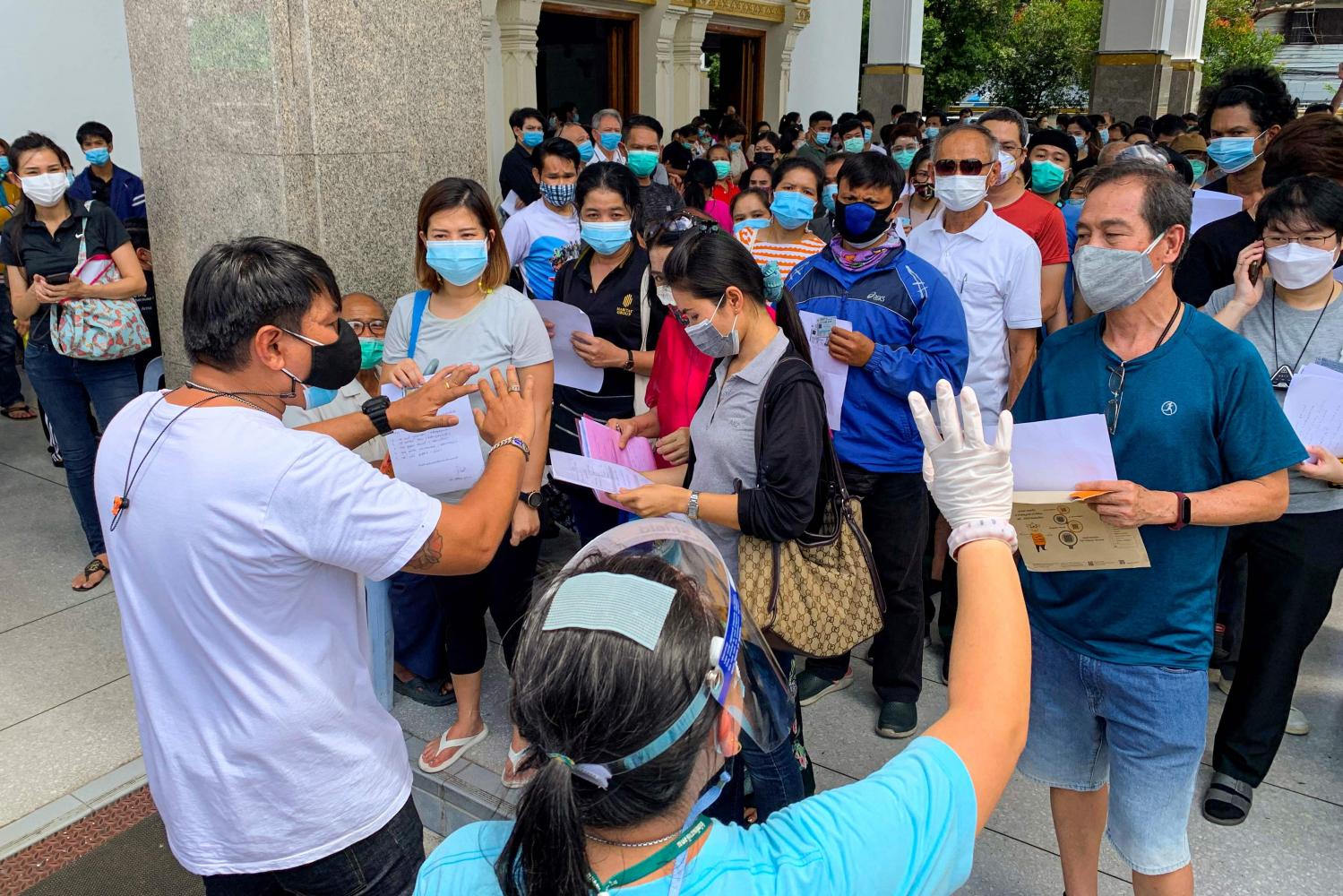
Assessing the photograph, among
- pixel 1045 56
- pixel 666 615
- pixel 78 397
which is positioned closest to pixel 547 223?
pixel 78 397

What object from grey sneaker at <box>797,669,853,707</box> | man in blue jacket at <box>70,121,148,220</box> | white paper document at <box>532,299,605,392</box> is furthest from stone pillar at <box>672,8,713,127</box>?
grey sneaker at <box>797,669,853,707</box>

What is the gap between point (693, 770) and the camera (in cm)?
124

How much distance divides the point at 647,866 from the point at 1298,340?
9.41 feet

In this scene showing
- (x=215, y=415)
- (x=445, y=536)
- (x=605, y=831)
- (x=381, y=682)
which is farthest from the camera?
(x=381, y=682)

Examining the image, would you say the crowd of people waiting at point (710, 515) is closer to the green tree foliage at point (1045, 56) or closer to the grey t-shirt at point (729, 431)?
the grey t-shirt at point (729, 431)

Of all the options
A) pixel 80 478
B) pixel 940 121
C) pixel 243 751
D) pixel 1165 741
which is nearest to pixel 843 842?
pixel 243 751

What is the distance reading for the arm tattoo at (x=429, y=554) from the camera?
1.96 m

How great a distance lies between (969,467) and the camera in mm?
1558

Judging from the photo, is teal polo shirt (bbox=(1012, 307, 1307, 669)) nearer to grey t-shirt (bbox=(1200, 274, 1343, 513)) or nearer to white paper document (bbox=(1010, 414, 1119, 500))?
white paper document (bbox=(1010, 414, 1119, 500))

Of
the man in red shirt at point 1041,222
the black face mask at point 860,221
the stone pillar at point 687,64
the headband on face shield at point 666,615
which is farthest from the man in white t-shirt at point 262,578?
the stone pillar at point 687,64

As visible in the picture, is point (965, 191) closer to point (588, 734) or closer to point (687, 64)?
point (588, 734)

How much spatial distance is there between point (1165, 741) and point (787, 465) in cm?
109

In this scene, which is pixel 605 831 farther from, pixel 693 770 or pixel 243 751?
pixel 243 751

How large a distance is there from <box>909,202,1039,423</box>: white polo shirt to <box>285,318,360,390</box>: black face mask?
256cm
